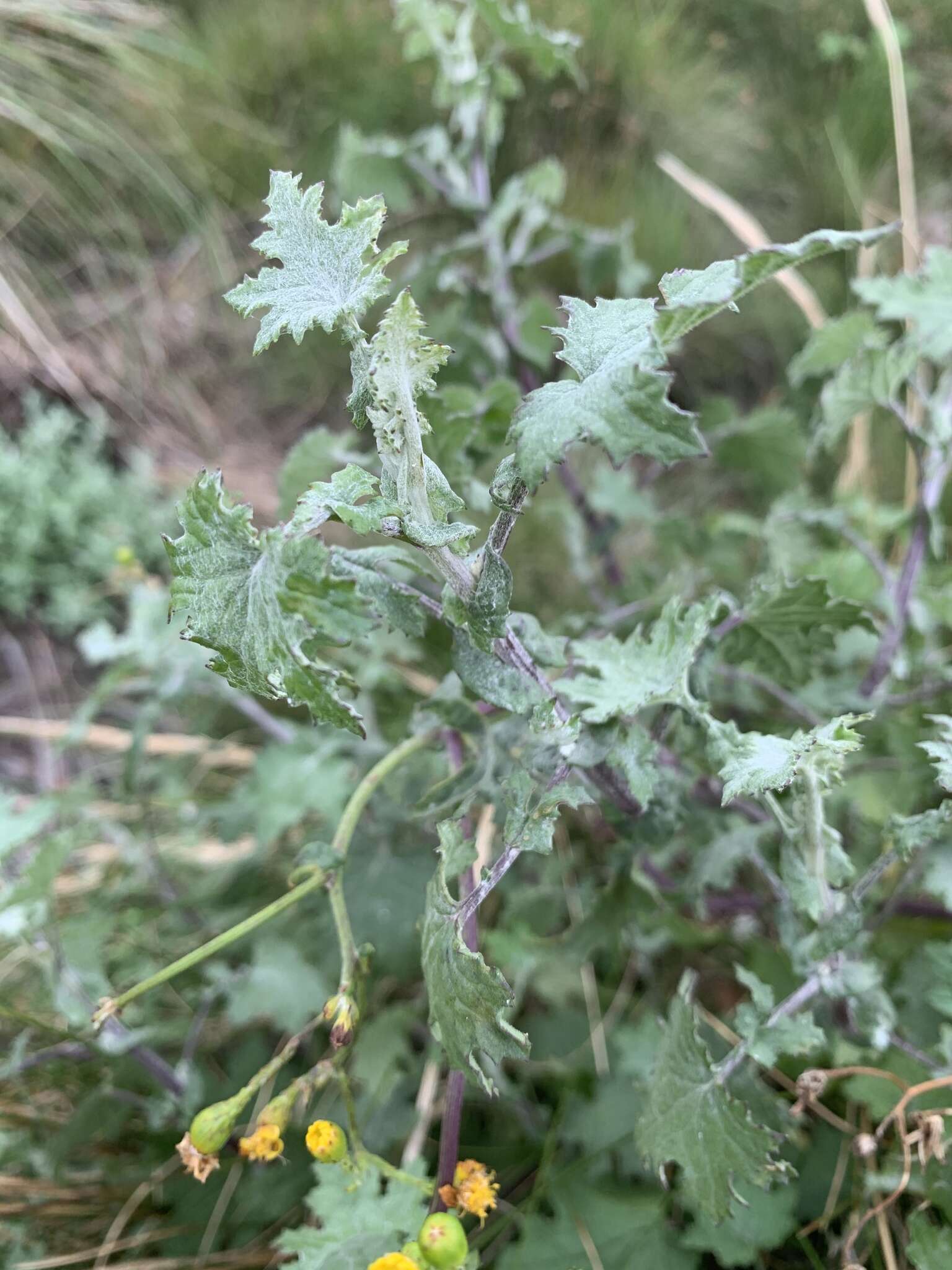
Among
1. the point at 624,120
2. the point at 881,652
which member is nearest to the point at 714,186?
the point at 624,120

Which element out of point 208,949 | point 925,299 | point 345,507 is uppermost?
point 925,299

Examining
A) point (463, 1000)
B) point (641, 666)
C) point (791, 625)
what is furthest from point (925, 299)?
point (463, 1000)

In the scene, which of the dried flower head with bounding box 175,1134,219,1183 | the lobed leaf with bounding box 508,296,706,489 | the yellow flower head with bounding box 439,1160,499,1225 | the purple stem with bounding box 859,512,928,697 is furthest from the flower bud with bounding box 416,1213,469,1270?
the purple stem with bounding box 859,512,928,697

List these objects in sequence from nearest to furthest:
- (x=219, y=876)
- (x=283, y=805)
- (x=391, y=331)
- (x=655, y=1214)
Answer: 1. (x=391, y=331)
2. (x=655, y=1214)
3. (x=283, y=805)
4. (x=219, y=876)

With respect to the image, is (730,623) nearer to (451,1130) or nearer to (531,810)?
(531,810)

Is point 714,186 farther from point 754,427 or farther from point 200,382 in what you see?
point 200,382

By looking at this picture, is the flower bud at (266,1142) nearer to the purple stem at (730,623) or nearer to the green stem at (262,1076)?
the green stem at (262,1076)

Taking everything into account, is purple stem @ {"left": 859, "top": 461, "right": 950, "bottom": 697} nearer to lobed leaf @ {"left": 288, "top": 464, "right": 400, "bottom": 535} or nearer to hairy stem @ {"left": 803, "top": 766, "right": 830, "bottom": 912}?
hairy stem @ {"left": 803, "top": 766, "right": 830, "bottom": 912}
